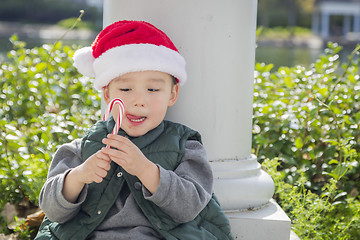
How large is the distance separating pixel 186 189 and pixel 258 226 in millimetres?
604

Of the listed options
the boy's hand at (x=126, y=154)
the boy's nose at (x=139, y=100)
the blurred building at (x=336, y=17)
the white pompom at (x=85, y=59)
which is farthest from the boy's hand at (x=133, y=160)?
the blurred building at (x=336, y=17)

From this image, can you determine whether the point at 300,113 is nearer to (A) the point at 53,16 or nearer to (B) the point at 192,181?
(B) the point at 192,181

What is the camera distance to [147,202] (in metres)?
1.87

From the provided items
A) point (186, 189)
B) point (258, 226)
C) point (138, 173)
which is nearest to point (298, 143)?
point (258, 226)

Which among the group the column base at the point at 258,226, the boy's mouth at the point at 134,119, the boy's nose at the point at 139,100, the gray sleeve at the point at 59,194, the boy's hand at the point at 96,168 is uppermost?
the boy's nose at the point at 139,100

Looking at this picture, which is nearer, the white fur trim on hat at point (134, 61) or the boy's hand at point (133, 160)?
the boy's hand at point (133, 160)

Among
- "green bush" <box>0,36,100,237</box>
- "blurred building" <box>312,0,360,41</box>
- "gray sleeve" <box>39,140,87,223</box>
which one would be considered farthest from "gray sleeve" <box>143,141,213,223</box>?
"blurred building" <box>312,0,360,41</box>

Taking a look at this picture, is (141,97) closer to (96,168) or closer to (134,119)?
(134,119)

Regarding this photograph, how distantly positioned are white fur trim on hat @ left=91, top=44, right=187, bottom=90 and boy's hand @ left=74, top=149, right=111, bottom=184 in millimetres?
337

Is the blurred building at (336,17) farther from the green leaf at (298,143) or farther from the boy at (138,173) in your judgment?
the boy at (138,173)

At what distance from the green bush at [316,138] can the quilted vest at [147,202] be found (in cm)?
80

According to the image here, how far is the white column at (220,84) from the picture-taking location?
7.34 ft

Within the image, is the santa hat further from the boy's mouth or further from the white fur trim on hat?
the boy's mouth

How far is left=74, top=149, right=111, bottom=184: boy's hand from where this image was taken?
1697 mm
